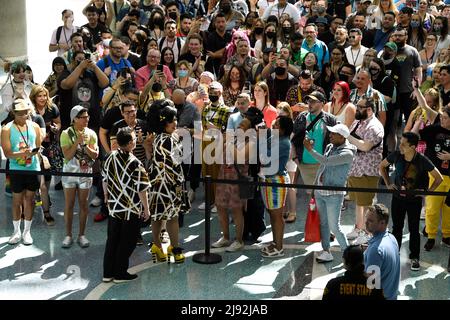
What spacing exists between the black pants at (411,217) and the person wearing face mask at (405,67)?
11.8ft

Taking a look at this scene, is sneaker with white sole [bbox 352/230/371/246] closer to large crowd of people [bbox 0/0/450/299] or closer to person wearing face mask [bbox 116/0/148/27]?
large crowd of people [bbox 0/0/450/299]

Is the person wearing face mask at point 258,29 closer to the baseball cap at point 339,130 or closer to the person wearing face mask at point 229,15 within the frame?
the person wearing face mask at point 229,15

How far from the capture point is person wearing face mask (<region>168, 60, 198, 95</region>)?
11945 millimetres

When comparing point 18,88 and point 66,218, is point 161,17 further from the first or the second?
point 66,218

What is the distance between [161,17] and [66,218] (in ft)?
18.2

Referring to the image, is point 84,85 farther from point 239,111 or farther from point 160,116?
point 160,116

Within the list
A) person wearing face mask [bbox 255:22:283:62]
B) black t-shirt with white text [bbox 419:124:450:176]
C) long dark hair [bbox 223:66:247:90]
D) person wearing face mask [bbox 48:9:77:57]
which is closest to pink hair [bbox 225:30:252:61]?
person wearing face mask [bbox 255:22:283:62]

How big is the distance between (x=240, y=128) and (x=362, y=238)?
1.86 meters

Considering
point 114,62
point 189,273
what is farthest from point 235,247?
point 114,62

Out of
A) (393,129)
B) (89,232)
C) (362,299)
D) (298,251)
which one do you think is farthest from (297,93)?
(362,299)

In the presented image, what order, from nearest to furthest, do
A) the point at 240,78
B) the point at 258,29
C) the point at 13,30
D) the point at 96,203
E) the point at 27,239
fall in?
1. the point at 27,239
2. the point at 96,203
3. the point at 240,78
4. the point at 258,29
5. the point at 13,30

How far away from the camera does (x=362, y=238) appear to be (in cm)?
996

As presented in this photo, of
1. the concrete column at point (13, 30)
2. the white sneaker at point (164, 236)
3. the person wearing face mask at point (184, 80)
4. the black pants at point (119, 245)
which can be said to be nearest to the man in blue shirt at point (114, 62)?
the person wearing face mask at point (184, 80)

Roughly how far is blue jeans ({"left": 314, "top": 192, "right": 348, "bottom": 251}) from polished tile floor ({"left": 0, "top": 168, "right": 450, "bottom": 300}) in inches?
10.7
